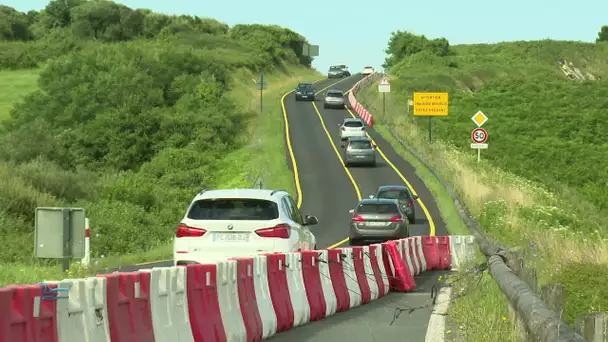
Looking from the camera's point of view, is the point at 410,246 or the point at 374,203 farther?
the point at 374,203

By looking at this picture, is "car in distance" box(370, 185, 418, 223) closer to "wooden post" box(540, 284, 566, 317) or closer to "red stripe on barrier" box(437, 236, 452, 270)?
"red stripe on barrier" box(437, 236, 452, 270)

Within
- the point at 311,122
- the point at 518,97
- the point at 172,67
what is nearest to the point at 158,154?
the point at 311,122

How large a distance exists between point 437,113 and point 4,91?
43979 millimetres

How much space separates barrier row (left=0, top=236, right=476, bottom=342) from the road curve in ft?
1.15

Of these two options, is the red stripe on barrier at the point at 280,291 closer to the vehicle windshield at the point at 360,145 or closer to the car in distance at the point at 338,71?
the vehicle windshield at the point at 360,145

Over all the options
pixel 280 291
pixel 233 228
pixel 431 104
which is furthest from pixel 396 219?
pixel 431 104

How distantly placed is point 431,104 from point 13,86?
45158mm

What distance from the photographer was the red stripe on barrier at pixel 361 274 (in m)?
16.2

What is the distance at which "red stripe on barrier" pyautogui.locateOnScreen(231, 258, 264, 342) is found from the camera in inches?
433

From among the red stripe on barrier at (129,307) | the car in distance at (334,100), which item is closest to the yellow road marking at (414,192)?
the car in distance at (334,100)

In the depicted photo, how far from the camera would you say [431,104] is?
75500 millimetres

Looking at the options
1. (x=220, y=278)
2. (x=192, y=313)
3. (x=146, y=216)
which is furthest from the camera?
(x=146, y=216)

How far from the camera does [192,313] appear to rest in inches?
376

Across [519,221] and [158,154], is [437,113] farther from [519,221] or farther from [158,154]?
[519,221]
